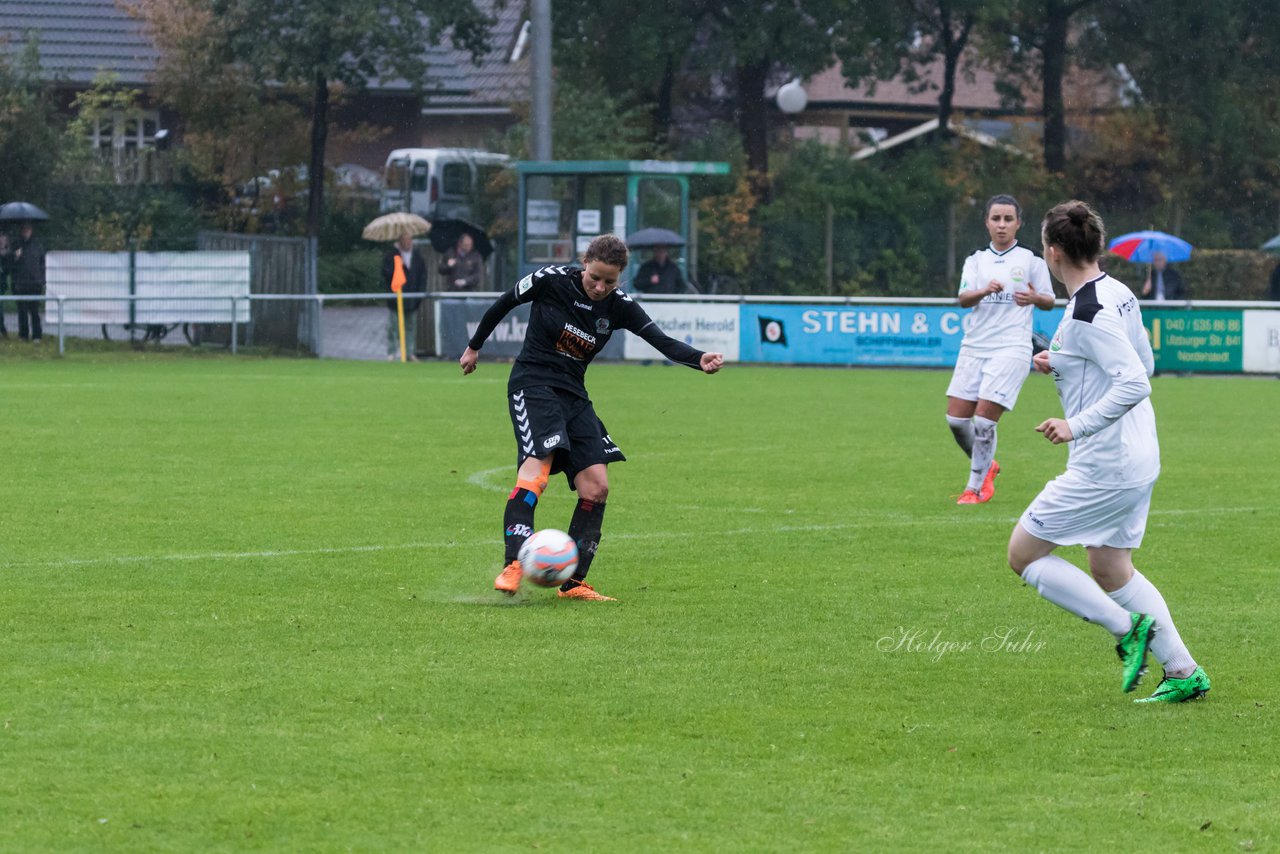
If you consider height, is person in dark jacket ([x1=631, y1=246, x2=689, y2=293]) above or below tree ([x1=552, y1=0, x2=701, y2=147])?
below

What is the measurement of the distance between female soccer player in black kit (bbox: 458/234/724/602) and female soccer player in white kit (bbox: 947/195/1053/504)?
4.01 metres

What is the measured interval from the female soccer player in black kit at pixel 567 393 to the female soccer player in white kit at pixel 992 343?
158 inches

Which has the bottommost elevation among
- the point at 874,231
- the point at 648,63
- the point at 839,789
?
the point at 839,789

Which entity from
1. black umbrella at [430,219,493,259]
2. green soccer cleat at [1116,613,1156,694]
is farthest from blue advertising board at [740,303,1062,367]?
green soccer cleat at [1116,613,1156,694]

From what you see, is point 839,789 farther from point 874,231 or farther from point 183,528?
point 874,231

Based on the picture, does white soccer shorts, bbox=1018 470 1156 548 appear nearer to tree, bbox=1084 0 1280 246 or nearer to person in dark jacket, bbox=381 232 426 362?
person in dark jacket, bbox=381 232 426 362

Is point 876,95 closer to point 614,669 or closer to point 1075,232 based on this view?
point 614,669

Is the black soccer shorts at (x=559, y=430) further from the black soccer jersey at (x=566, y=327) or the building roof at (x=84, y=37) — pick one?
the building roof at (x=84, y=37)

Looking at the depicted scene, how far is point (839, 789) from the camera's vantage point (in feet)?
17.9

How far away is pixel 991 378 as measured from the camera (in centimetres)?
1260

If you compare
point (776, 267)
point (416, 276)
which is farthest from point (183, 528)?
point (776, 267)

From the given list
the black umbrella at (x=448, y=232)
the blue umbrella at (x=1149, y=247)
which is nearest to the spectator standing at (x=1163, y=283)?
the blue umbrella at (x=1149, y=247)

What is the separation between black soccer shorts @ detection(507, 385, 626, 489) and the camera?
8648 millimetres

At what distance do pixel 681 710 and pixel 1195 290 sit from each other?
29.7 m
